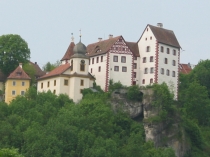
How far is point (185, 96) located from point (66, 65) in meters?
18.6

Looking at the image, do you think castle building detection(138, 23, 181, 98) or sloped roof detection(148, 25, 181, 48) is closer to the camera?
castle building detection(138, 23, 181, 98)

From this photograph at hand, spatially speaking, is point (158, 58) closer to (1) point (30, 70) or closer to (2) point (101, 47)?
(2) point (101, 47)

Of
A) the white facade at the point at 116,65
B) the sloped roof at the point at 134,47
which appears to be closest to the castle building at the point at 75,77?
the white facade at the point at 116,65

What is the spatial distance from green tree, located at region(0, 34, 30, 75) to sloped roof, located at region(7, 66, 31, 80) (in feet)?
16.2

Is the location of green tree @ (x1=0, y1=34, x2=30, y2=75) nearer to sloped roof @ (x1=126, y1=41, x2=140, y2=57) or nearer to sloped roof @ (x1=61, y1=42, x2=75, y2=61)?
sloped roof @ (x1=61, y1=42, x2=75, y2=61)

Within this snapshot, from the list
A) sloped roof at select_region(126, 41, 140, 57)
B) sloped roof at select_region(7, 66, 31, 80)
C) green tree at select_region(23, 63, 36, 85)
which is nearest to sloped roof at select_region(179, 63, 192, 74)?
sloped roof at select_region(126, 41, 140, 57)

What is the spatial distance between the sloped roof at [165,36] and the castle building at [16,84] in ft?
67.3

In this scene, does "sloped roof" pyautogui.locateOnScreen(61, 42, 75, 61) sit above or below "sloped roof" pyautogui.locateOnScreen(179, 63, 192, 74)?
above

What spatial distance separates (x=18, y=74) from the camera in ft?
346

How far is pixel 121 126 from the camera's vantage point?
92.5m

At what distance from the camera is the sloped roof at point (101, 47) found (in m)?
99.8

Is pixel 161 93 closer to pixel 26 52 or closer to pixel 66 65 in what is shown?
pixel 66 65

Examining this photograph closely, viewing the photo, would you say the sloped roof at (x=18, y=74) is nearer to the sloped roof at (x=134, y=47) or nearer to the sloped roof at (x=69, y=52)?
the sloped roof at (x=69, y=52)

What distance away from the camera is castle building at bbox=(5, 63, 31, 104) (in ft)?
343
